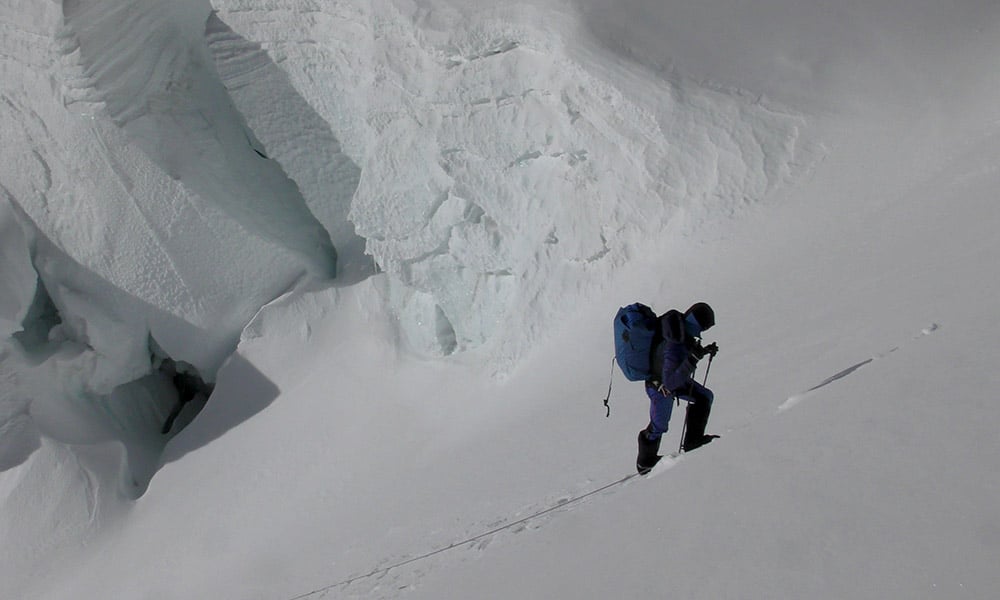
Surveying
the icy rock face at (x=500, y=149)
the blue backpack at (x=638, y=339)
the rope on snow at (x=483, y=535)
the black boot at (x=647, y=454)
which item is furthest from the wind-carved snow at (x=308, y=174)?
the rope on snow at (x=483, y=535)

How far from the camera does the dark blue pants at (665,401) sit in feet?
9.58

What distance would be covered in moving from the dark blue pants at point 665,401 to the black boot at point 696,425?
2 centimetres

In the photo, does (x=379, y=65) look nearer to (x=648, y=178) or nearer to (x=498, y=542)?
(x=648, y=178)

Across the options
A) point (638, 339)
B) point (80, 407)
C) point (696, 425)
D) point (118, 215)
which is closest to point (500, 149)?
point (638, 339)

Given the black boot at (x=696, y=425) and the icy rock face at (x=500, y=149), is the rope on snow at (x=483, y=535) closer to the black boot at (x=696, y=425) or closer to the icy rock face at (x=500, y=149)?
the black boot at (x=696, y=425)

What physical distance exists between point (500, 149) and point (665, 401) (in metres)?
3.08

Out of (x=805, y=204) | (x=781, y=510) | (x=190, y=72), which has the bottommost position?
(x=190, y=72)

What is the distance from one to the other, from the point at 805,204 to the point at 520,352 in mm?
2192

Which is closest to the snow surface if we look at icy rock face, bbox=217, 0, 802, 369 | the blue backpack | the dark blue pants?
icy rock face, bbox=217, 0, 802, 369

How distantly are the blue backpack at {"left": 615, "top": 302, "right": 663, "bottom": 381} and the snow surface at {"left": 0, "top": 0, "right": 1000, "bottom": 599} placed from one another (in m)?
0.37

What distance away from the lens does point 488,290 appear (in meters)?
6.34

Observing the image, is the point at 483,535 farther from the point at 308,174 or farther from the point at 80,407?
the point at 80,407

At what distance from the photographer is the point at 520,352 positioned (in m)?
5.73

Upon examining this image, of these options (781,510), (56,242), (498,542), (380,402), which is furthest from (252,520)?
(781,510)
